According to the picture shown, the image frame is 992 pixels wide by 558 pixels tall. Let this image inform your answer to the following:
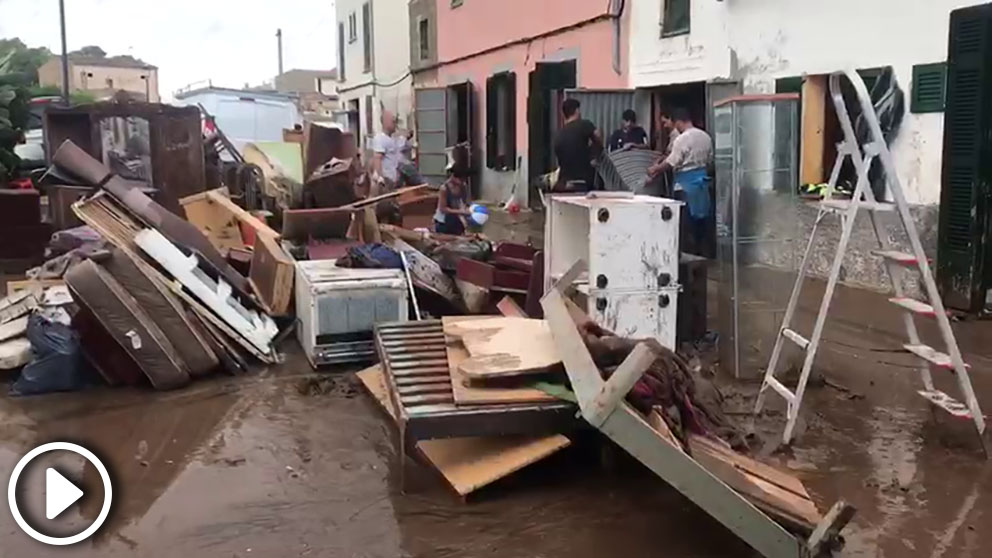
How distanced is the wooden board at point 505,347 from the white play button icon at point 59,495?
1730mm

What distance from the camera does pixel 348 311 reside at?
661cm

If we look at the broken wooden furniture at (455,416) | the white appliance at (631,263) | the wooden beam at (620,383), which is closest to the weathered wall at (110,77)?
the white appliance at (631,263)

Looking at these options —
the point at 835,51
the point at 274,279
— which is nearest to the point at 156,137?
the point at 274,279

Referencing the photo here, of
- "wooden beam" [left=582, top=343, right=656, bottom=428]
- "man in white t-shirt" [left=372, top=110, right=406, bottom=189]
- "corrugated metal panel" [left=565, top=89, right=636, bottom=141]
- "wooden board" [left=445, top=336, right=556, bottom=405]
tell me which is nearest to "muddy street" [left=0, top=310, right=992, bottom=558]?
"wooden board" [left=445, top=336, right=556, bottom=405]

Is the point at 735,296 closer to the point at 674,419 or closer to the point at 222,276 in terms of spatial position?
the point at 674,419

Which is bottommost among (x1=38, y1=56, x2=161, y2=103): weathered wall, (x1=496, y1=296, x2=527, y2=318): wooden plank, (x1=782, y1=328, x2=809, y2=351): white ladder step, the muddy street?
the muddy street

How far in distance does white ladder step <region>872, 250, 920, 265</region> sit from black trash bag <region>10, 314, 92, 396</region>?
4738 millimetres

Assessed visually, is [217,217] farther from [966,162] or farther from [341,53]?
[341,53]

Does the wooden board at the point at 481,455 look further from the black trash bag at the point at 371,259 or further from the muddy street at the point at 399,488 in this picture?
the black trash bag at the point at 371,259

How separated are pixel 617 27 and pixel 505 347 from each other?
935 cm

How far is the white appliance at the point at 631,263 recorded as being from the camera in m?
5.73

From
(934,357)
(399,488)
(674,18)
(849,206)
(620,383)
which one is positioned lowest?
(399,488)

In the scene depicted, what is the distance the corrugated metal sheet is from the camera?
11859 millimetres

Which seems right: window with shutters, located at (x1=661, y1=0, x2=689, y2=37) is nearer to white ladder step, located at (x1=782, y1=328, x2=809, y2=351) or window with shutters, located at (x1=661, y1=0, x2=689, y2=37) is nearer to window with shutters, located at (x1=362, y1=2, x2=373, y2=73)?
white ladder step, located at (x1=782, y1=328, x2=809, y2=351)
